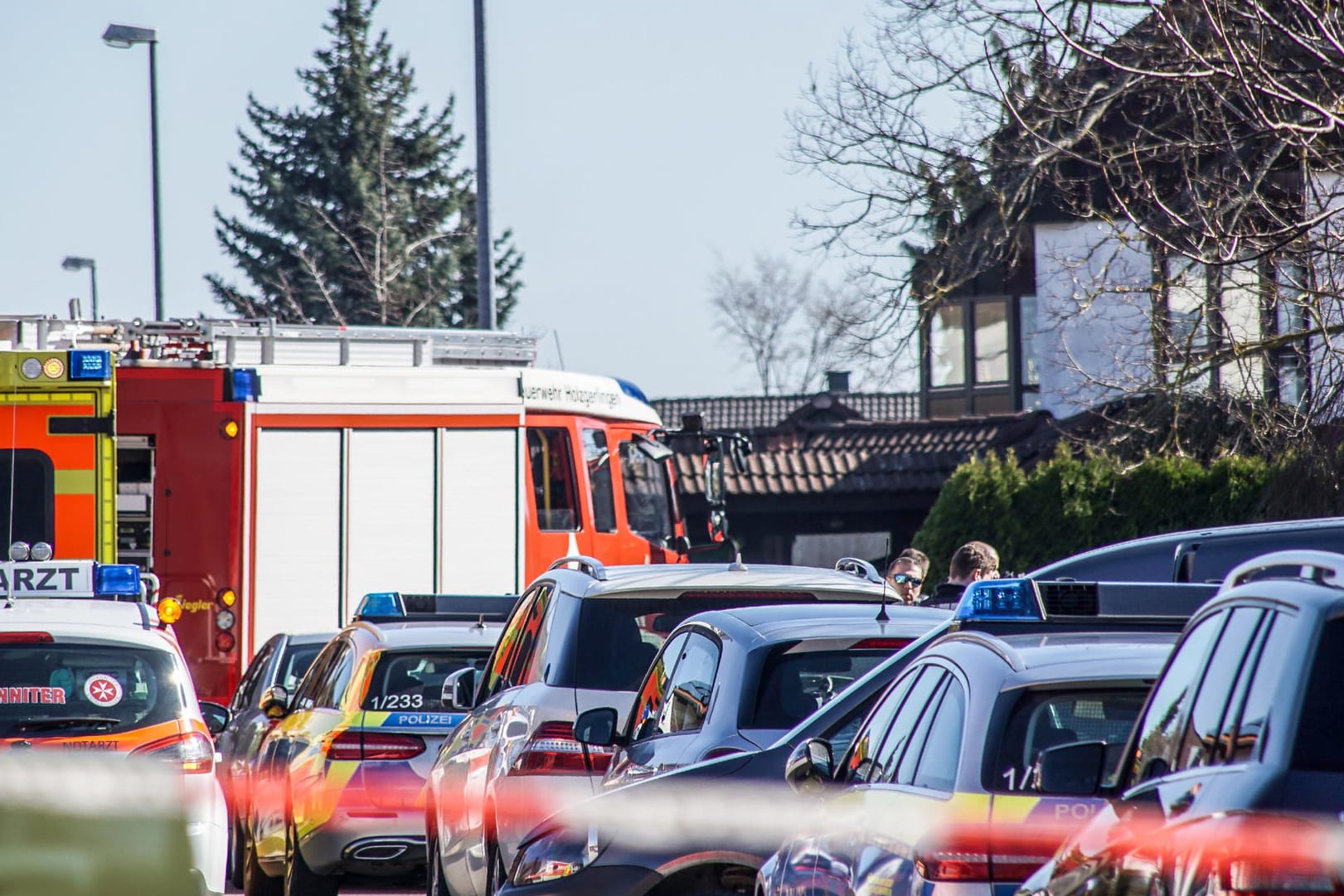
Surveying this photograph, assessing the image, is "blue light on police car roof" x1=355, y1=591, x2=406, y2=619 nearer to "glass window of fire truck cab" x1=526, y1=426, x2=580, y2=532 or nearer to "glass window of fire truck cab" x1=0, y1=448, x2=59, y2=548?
"glass window of fire truck cab" x1=0, y1=448, x2=59, y2=548

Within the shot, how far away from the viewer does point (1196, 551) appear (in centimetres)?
950

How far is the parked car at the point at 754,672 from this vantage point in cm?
676

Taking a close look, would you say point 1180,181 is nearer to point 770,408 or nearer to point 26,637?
point 26,637

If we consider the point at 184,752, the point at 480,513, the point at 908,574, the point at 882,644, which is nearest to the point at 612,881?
the point at 882,644

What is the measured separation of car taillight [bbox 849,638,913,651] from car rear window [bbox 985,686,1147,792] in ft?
6.52

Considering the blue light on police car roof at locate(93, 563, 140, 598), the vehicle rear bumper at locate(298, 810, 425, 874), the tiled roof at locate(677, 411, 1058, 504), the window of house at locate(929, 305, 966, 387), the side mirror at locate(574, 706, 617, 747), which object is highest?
the window of house at locate(929, 305, 966, 387)

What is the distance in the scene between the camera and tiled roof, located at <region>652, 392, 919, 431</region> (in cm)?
4866

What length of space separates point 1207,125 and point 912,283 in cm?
385

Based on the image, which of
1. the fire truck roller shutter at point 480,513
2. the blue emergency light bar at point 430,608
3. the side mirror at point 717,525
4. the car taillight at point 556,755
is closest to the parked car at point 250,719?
the blue emergency light bar at point 430,608

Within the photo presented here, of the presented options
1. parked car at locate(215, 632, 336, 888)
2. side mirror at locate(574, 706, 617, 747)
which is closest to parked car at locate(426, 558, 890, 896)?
side mirror at locate(574, 706, 617, 747)

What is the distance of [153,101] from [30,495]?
576 inches

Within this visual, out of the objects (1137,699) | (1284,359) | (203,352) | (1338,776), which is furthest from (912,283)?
(1338,776)

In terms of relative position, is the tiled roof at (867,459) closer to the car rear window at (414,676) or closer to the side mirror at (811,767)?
the car rear window at (414,676)

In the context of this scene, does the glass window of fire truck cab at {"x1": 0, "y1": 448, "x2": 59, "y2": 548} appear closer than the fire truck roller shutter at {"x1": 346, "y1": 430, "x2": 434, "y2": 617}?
Yes
